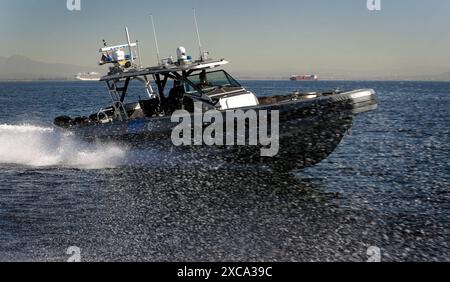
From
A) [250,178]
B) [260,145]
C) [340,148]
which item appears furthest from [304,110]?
[340,148]

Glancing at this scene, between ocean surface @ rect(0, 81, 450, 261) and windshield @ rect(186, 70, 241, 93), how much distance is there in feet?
6.27

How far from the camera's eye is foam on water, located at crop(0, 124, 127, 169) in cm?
1361

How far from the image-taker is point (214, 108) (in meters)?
11.6

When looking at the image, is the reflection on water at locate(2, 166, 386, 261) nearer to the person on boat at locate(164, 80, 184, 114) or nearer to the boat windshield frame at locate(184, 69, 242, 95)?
the person on boat at locate(164, 80, 184, 114)

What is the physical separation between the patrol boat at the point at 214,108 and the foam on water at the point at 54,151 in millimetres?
388

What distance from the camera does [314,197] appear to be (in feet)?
35.6

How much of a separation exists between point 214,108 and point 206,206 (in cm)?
270

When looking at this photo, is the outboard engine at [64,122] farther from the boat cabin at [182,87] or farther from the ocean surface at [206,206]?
the boat cabin at [182,87]

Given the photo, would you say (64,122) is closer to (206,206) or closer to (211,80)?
(211,80)

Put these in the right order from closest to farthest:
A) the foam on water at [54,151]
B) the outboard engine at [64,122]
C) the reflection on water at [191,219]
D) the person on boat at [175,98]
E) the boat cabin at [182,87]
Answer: the reflection on water at [191,219], the boat cabin at [182,87], the person on boat at [175,98], the foam on water at [54,151], the outboard engine at [64,122]

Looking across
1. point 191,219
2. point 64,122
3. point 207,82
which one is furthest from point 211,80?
point 64,122

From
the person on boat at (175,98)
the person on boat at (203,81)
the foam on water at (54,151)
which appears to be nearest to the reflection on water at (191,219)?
the foam on water at (54,151)

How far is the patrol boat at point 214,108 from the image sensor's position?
1052cm

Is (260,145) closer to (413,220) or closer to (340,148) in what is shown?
(413,220)
